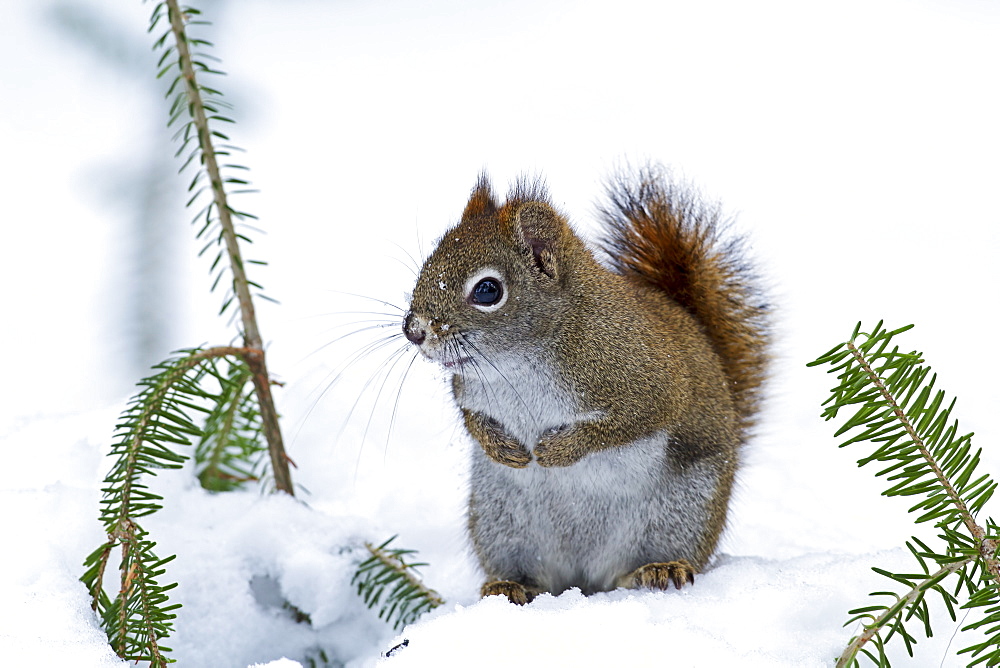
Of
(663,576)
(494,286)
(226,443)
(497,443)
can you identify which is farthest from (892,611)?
(226,443)

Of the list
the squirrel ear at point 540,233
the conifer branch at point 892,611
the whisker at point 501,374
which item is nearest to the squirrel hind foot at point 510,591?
the whisker at point 501,374

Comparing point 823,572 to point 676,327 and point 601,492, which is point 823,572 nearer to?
point 601,492

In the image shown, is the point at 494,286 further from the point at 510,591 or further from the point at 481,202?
the point at 510,591

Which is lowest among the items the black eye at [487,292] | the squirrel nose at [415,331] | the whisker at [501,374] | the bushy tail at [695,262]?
the whisker at [501,374]

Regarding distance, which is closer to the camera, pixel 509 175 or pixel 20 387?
pixel 509 175

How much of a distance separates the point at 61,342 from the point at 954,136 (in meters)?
3.38

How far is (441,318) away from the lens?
1532mm

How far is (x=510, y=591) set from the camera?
1.56m

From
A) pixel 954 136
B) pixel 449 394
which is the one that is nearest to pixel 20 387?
pixel 449 394

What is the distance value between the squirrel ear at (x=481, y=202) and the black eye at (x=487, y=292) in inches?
7.0

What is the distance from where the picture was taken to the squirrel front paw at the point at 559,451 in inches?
58.7

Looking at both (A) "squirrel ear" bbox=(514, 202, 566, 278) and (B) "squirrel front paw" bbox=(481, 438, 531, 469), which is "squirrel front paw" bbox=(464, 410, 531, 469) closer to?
(B) "squirrel front paw" bbox=(481, 438, 531, 469)

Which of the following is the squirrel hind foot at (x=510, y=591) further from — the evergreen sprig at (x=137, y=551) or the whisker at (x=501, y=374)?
the evergreen sprig at (x=137, y=551)

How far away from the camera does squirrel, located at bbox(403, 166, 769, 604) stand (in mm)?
1530
